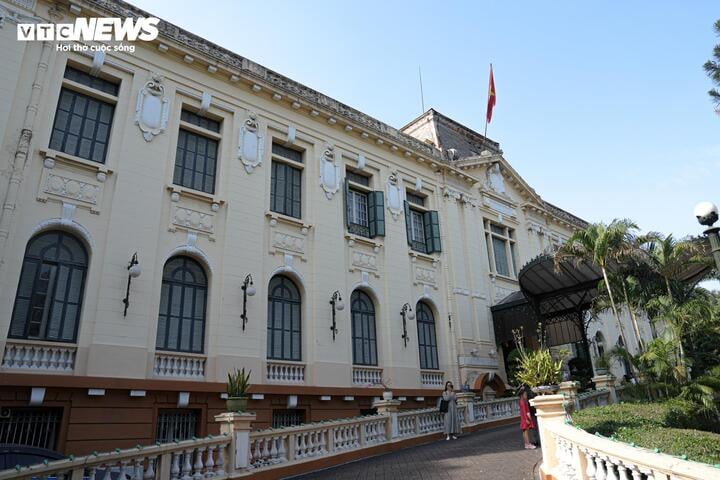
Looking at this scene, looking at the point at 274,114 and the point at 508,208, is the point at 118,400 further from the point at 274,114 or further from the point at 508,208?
the point at 508,208

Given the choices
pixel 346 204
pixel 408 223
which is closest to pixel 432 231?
pixel 408 223

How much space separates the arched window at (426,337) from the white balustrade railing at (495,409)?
2.45 meters

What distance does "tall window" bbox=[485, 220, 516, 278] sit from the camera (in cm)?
2244

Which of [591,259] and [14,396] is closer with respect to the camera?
[14,396]

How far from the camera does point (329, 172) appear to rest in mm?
17062

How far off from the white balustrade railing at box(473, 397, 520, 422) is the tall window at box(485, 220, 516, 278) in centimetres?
668

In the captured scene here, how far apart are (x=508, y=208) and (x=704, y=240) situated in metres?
8.39

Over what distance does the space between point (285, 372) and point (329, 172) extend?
23.0ft

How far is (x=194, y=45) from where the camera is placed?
14742mm

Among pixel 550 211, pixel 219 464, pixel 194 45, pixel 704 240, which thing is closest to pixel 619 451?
pixel 219 464

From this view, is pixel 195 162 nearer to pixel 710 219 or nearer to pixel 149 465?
pixel 149 465

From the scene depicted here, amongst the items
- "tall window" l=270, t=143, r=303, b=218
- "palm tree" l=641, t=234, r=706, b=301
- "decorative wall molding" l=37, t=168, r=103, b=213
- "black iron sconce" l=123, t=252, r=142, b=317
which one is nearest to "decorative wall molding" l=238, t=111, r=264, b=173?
"tall window" l=270, t=143, r=303, b=218

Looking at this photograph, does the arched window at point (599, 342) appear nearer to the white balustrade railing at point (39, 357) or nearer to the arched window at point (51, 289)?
the arched window at point (51, 289)

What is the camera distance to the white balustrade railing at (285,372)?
13250 mm
